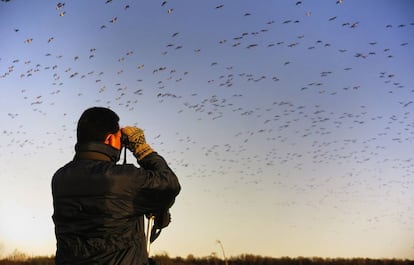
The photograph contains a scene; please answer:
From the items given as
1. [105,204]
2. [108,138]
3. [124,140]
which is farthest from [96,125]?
[105,204]

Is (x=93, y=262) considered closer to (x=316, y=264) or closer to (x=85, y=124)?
(x=85, y=124)

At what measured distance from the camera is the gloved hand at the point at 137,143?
3066mm

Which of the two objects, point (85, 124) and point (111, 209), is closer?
point (111, 209)

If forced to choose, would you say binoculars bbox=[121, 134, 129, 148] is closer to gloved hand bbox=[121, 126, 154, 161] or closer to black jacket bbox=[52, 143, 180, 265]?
gloved hand bbox=[121, 126, 154, 161]

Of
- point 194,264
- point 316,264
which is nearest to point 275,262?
point 316,264

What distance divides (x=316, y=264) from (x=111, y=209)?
44.8 meters

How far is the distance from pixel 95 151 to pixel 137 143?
0.86 ft

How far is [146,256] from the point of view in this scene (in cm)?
289

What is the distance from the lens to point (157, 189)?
2.87 metres

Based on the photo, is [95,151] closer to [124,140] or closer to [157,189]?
[124,140]

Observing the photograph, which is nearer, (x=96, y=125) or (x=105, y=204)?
(x=105, y=204)

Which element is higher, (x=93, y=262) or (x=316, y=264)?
(x=93, y=262)

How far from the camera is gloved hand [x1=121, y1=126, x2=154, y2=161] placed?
3066mm

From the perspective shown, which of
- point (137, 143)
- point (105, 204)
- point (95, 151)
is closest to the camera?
point (105, 204)
